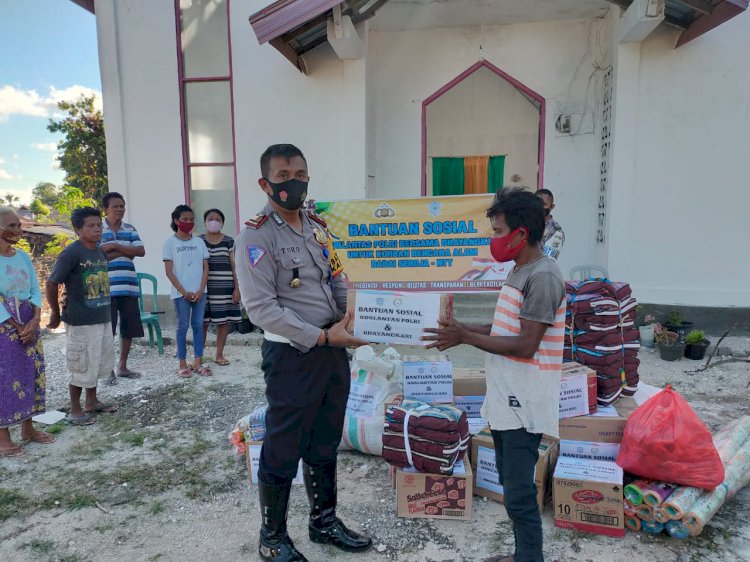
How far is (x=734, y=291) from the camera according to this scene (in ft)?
21.5

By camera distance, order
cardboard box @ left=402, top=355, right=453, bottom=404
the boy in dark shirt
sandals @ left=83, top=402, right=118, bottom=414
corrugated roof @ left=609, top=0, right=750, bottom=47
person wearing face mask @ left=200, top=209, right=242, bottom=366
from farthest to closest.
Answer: person wearing face mask @ left=200, top=209, right=242, bottom=366 → corrugated roof @ left=609, top=0, right=750, bottom=47 → sandals @ left=83, top=402, right=118, bottom=414 → the boy in dark shirt → cardboard box @ left=402, top=355, right=453, bottom=404

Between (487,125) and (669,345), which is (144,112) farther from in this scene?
(669,345)

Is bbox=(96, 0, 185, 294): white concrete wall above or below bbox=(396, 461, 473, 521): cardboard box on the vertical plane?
above

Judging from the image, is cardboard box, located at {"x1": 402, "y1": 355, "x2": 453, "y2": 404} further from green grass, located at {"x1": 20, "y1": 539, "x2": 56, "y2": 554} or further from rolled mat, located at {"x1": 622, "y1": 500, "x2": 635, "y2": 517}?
green grass, located at {"x1": 20, "y1": 539, "x2": 56, "y2": 554}

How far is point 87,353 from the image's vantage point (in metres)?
4.21

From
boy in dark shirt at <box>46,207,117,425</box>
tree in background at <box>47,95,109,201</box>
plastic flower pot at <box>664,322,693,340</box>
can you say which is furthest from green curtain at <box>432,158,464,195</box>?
tree in background at <box>47,95,109,201</box>

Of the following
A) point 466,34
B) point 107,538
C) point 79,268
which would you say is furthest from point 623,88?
point 107,538

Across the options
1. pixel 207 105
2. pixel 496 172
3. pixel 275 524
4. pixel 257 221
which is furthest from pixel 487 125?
pixel 275 524

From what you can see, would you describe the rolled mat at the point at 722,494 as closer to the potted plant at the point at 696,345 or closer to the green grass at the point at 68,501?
the potted plant at the point at 696,345

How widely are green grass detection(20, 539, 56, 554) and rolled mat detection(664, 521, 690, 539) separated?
3333mm

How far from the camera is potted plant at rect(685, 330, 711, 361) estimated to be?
230 inches

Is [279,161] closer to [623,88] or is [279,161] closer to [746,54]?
[623,88]

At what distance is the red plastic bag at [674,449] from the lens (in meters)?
2.59

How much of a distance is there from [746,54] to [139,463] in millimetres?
8343
